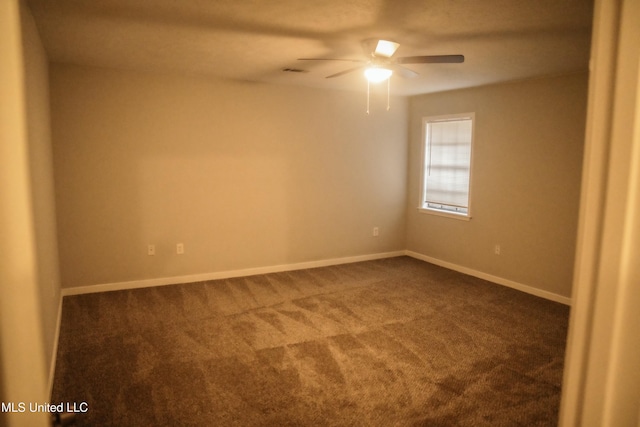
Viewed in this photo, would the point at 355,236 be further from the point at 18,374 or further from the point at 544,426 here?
the point at 18,374

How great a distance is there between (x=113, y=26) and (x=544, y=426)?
3985mm

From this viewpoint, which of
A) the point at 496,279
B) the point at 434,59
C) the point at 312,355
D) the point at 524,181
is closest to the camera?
the point at 434,59

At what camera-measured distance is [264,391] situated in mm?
2693

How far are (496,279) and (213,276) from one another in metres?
3.59

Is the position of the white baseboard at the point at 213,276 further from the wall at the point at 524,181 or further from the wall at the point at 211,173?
the wall at the point at 524,181

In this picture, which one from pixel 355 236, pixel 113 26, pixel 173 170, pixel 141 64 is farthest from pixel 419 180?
pixel 113 26

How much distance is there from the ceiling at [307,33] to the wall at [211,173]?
517 millimetres

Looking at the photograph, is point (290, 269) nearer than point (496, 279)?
No

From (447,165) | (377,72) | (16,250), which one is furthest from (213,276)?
(16,250)

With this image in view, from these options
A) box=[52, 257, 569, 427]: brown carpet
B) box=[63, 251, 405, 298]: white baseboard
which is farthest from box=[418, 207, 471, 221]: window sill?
box=[52, 257, 569, 427]: brown carpet

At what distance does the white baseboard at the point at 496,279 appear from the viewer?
4.47 meters

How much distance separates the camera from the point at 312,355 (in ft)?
10.5

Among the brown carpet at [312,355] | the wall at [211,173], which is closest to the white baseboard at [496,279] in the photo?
the brown carpet at [312,355]

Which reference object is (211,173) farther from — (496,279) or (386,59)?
(496,279)
